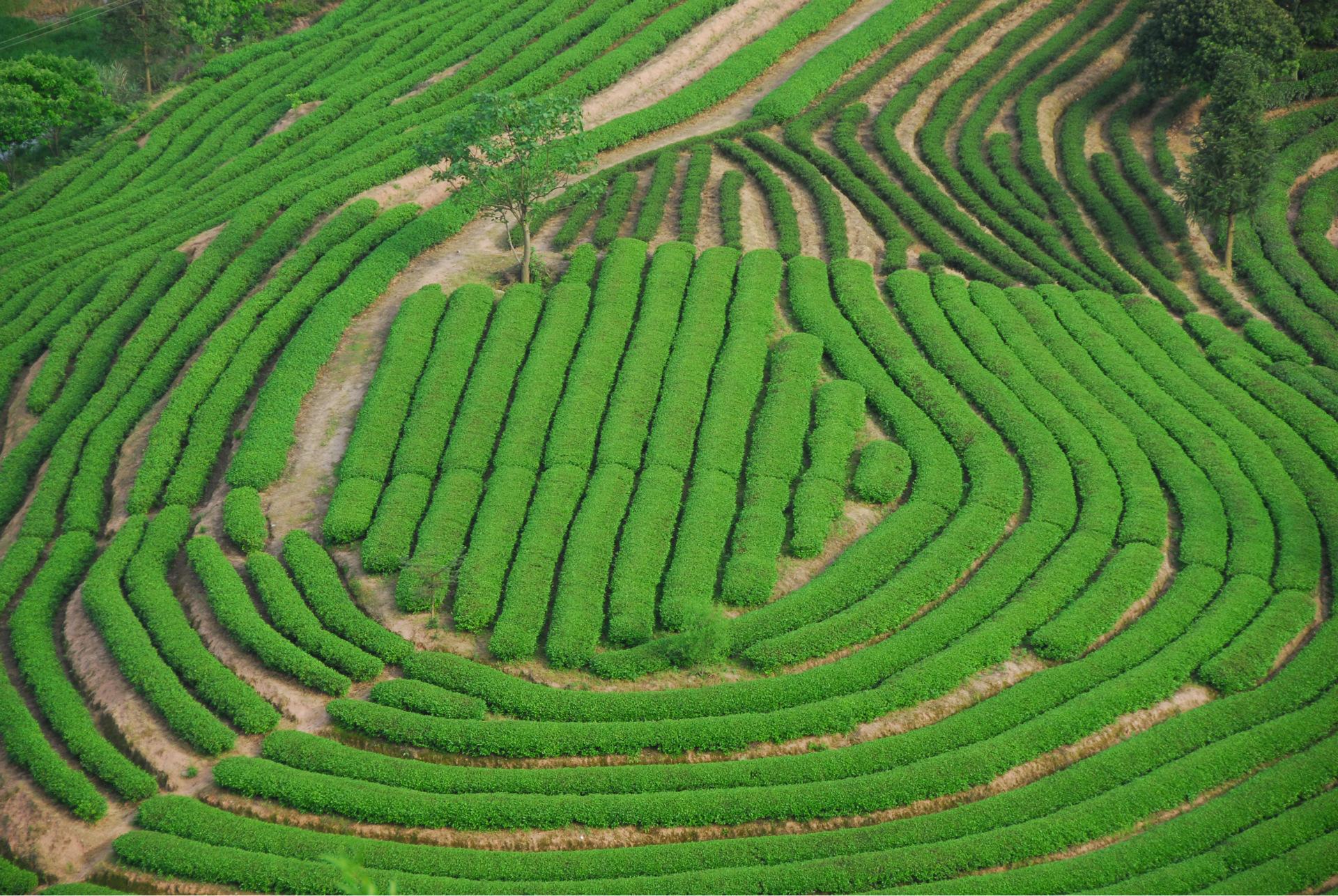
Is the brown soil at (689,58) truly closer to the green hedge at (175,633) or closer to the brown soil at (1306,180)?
the brown soil at (1306,180)

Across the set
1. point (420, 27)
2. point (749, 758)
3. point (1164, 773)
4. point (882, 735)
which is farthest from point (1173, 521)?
point (420, 27)

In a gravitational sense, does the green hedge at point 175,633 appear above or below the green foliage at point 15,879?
above

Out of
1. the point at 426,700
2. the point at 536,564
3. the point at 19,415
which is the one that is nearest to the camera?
the point at 426,700

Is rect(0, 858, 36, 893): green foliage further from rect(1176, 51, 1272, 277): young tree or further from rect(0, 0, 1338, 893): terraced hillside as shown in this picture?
rect(1176, 51, 1272, 277): young tree

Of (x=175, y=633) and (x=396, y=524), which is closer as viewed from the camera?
(x=175, y=633)

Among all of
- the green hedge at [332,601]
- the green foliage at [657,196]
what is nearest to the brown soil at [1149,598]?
the green hedge at [332,601]

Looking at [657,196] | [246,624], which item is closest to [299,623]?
[246,624]

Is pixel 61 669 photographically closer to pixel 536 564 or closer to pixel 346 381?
pixel 536 564

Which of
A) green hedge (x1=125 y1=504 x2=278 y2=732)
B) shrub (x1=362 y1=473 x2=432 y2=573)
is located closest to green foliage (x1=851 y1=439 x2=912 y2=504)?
shrub (x1=362 y1=473 x2=432 y2=573)
